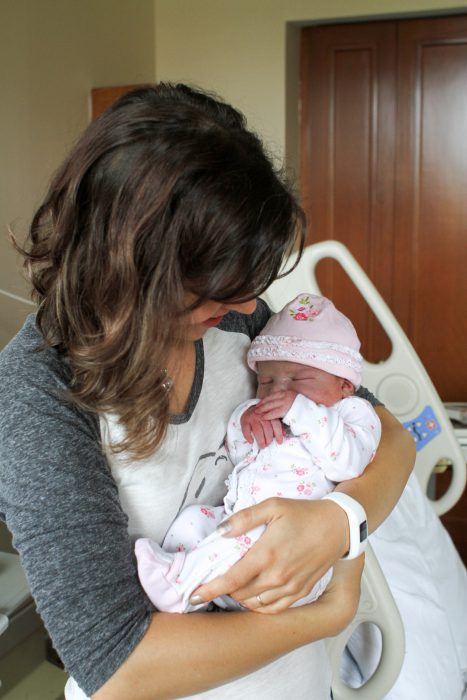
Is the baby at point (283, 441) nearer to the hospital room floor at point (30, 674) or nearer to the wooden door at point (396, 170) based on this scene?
the hospital room floor at point (30, 674)

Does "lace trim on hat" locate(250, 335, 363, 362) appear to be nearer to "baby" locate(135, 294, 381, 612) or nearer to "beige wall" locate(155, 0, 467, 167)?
"baby" locate(135, 294, 381, 612)

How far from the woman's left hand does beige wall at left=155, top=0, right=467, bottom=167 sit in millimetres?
2722

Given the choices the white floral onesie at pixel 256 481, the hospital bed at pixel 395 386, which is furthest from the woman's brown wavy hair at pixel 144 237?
the hospital bed at pixel 395 386

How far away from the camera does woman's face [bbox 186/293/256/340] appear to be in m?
0.88

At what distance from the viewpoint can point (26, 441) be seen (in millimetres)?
809

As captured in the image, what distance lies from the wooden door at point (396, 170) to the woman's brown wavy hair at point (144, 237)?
2743mm

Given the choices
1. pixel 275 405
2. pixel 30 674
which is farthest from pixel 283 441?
pixel 30 674

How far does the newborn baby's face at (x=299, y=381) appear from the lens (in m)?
1.21

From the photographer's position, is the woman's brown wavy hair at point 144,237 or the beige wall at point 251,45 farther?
the beige wall at point 251,45

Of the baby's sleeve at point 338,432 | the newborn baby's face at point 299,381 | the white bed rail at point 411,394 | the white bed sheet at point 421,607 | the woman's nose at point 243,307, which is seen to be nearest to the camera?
the woman's nose at point 243,307

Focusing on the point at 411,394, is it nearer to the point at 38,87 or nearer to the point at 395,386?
the point at 395,386

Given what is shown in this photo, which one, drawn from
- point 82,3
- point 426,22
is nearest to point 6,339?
point 82,3

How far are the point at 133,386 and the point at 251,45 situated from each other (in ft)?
9.91

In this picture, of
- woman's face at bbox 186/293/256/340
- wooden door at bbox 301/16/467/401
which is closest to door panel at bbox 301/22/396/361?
wooden door at bbox 301/16/467/401
